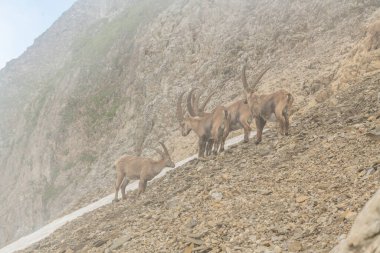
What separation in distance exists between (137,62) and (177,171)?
2927cm

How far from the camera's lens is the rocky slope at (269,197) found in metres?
9.22

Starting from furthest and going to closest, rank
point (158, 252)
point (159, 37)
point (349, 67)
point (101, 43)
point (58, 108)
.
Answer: point (101, 43) < point (58, 108) < point (159, 37) < point (349, 67) < point (158, 252)

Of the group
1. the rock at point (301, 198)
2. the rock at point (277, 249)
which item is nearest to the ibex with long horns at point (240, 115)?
the rock at point (301, 198)

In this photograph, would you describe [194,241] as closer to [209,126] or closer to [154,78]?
[209,126]

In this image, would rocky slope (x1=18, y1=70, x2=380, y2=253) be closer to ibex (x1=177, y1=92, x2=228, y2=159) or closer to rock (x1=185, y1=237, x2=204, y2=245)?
rock (x1=185, y1=237, x2=204, y2=245)

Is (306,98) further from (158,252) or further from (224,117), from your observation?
(158,252)

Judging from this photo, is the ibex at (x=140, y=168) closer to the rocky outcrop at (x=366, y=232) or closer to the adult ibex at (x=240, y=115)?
the adult ibex at (x=240, y=115)

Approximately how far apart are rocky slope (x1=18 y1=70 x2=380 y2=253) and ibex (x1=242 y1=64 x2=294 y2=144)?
474 millimetres

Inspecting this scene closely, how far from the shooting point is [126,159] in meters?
19.7

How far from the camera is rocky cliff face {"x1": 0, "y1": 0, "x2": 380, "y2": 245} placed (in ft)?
85.2

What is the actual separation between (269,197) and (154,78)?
30154 millimetres

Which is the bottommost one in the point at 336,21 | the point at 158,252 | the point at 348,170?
the point at 336,21

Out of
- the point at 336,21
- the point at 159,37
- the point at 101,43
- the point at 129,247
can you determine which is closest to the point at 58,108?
the point at 101,43

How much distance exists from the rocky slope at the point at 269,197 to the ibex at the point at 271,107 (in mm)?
474
